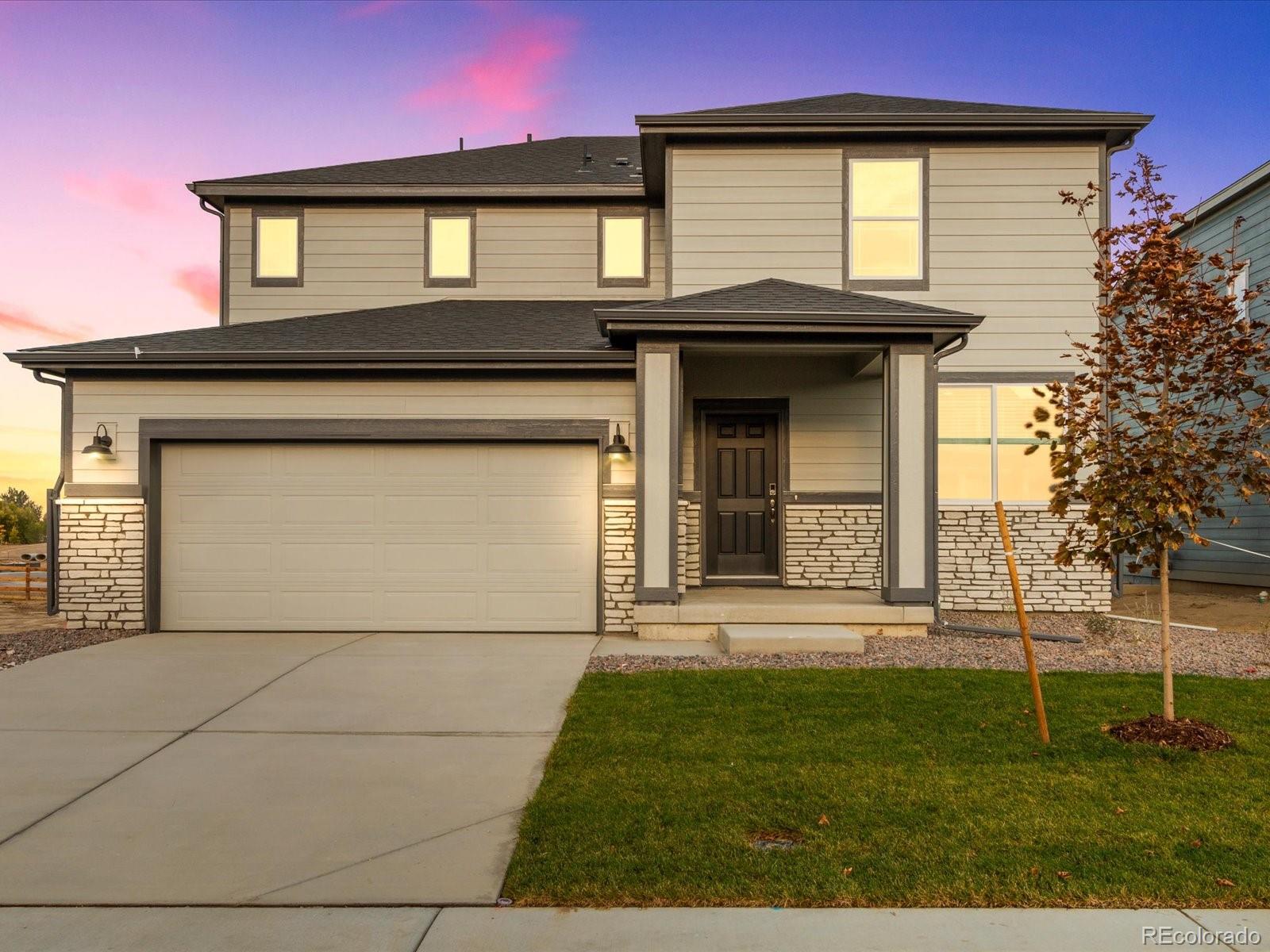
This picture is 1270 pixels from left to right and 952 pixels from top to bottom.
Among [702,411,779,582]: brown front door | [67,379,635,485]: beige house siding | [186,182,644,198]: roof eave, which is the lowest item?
[702,411,779,582]: brown front door

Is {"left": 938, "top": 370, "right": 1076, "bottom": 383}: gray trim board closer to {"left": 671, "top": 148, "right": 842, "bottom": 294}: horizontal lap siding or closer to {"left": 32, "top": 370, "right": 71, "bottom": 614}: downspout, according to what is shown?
{"left": 671, "top": 148, "right": 842, "bottom": 294}: horizontal lap siding

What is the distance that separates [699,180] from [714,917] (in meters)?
9.26

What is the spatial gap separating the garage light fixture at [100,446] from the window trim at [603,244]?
657cm

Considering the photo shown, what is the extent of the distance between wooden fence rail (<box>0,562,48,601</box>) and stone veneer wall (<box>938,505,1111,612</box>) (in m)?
13.7

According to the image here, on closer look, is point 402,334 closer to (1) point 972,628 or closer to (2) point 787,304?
(2) point 787,304

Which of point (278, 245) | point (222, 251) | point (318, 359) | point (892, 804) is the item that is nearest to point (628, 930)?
point (892, 804)

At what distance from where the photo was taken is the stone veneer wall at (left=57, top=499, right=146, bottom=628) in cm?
877

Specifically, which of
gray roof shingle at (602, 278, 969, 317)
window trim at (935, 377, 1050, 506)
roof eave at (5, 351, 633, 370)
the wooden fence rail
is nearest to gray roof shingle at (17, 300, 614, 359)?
roof eave at (5, 351, 633, 370)

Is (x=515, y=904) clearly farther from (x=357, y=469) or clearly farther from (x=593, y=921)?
(x=357, y=469)

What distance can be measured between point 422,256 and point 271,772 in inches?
354

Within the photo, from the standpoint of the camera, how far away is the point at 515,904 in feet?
9.93

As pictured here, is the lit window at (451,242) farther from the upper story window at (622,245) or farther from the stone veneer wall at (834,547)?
the stone veneer wall at (834,547)

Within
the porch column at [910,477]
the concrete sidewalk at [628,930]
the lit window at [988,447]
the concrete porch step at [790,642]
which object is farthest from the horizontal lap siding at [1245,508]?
the concrete sidewalk at [628,930]

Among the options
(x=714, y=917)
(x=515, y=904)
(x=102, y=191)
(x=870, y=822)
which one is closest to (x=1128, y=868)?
(x=870, y=822)
